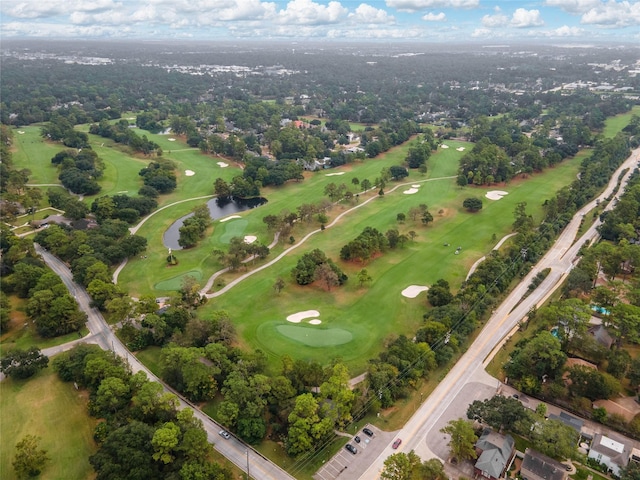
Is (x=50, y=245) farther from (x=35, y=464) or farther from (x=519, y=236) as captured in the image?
(x=519, y=236)

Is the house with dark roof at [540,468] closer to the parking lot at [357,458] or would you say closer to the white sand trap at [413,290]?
the parking lot at [357,458]

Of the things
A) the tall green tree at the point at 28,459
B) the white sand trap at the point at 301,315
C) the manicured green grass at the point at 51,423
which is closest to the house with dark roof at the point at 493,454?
the white sand trap at the point at 301,315

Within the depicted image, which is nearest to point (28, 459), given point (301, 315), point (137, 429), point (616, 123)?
point (137, 429)

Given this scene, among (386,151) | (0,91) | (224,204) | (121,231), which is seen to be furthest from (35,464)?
(0,91)

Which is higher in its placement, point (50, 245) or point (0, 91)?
point (0, 91)

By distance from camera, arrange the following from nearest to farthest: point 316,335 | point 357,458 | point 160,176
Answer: point 357,458 → point 316,335 → point 160,176

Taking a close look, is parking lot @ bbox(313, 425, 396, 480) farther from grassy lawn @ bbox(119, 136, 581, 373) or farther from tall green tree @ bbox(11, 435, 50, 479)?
tall green tree @ bbox(11, 435, 50, 479)

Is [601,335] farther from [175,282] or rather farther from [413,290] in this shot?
[175,282]
